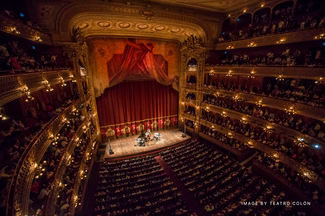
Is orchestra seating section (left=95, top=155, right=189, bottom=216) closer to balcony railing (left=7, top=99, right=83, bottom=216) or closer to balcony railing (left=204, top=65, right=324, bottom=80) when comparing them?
balcony railing (left=7, top=99, right=83, bottom=216)

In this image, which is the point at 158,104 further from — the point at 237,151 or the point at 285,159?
the point at 285,159

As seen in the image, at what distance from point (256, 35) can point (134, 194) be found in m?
15.9

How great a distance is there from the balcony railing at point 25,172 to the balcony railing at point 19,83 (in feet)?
6.00

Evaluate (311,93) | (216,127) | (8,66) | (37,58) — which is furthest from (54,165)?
(311,93)

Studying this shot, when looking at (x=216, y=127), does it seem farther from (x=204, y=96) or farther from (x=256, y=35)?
(x=256, y=35)

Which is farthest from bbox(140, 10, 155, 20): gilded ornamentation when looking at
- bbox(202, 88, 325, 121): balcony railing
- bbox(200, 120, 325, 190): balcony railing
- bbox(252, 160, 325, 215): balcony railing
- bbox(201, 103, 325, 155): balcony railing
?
bbox(252, 160, 325, 215): balcony railing

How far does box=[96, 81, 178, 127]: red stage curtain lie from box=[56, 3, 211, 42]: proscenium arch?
24.6 feet

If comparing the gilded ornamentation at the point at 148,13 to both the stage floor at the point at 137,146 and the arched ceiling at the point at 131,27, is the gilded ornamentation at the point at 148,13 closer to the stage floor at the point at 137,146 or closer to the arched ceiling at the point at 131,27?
the arched ceiling at the point at 131,27

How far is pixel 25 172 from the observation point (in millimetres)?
5035

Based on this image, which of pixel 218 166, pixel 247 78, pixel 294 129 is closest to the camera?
pixel 294 129

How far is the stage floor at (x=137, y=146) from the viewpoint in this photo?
16.1m

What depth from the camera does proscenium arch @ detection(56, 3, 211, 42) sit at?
10961 millimetres

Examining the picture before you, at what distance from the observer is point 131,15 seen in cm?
1253

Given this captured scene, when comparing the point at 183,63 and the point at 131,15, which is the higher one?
the point at 131,15
